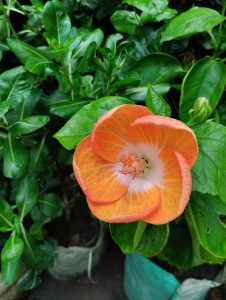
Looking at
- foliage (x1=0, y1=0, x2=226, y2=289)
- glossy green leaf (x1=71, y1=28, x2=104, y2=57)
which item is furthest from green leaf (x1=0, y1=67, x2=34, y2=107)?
glossy green leaf (x1=71, y1=28, x2=104, y2=57)

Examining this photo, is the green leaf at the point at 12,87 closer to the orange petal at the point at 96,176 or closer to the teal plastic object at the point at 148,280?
the orange petal at the point at 96,176

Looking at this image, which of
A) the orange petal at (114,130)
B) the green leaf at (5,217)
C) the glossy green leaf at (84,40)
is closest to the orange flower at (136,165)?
the orange petal at (114,130)

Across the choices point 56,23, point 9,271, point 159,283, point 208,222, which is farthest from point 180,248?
point 56,23

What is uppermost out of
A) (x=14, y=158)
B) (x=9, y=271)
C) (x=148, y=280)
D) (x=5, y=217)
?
(x=14, y=158)

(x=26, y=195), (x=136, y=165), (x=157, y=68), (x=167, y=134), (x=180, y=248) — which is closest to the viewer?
(x=167, y=134)

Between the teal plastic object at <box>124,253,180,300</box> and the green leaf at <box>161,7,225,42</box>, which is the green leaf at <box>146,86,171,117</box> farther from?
the teal plastic object at <box>124,253,180,300</box>

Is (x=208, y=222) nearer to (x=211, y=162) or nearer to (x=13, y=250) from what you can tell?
(x=211, y=162)
